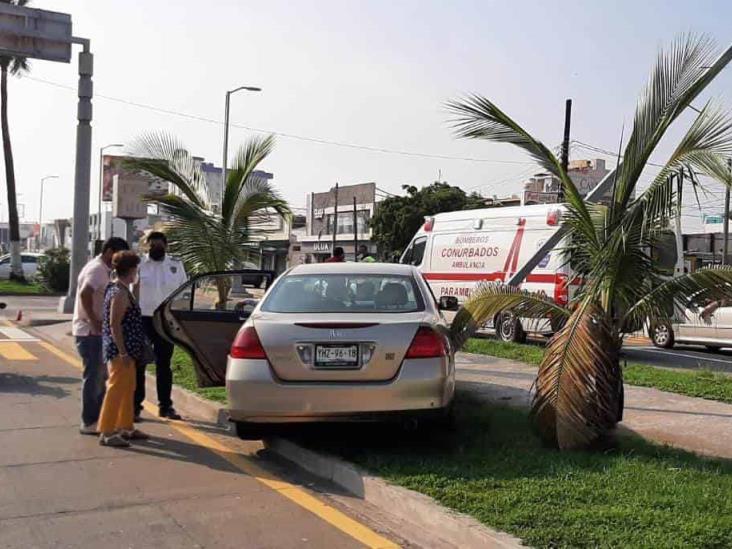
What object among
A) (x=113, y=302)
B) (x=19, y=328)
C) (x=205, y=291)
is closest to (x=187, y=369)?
(x=205, y=291)

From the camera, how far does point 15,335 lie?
16.0 meters

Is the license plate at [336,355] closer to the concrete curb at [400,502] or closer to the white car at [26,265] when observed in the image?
the concrete curb at [400,502]

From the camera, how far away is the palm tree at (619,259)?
607 cm

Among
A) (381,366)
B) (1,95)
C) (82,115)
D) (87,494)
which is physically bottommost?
(87,494)

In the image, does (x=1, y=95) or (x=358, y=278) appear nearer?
(x=358, y=278)

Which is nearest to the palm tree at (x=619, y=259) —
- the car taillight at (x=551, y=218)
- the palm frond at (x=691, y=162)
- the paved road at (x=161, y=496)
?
the palm frond at (x=691, y=162)

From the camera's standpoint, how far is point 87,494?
5.58 metres

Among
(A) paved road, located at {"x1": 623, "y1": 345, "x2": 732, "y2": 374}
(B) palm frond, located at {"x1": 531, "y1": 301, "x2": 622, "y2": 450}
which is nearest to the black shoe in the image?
(B) palm frond, located at {"x1": 531, "y1": 301, "x2": 622, "y2": 450}

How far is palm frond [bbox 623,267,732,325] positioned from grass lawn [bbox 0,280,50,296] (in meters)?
28.2

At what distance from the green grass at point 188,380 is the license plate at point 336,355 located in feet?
9.19

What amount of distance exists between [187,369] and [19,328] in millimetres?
8721

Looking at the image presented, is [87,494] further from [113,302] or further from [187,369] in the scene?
[187,369]

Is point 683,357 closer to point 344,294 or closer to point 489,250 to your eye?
point 489,250

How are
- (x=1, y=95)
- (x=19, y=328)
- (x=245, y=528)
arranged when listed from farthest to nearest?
(x=1, y=95)
(x=19, y=328)
(x=245, y=528)
